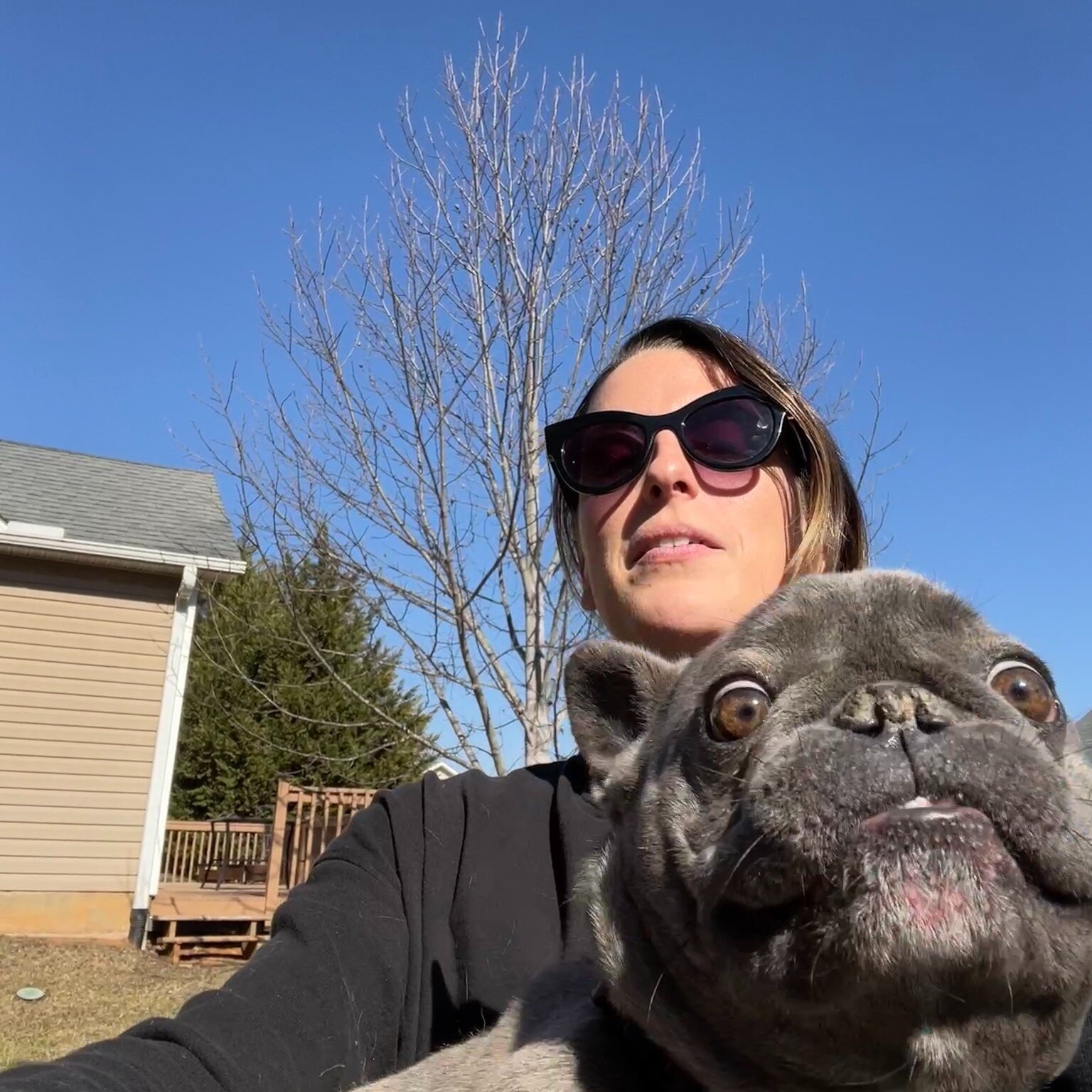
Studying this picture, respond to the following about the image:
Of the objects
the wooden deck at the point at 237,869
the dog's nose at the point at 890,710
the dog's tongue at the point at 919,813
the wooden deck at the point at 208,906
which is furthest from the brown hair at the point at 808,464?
the wooden deck at the point at 208,906

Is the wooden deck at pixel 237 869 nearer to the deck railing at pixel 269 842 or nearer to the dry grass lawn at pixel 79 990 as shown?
the deck railing at pixel 269 842

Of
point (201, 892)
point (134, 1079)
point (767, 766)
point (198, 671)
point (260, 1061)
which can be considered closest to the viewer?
point (767, 766)

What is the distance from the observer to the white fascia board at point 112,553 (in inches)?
497

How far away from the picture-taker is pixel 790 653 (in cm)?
170

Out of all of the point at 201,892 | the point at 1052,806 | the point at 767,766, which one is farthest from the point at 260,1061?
the point at 201,892

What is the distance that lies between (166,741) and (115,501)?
4360 millimetres

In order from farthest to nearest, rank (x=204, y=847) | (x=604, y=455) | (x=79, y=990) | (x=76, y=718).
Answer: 1. (x=204, y=847)
2. (x=76, y=718)
3. (x=79, y=990)
4. (x=604, y=455)

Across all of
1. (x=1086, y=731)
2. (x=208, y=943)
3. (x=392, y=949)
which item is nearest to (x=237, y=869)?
(x=208, y=943)

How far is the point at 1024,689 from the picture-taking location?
1645 mm

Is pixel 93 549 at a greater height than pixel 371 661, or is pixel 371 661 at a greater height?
pixel 93 549

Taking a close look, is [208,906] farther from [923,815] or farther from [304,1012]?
[923,815]

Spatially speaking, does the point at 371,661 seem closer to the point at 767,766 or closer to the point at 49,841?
the point at 49,841

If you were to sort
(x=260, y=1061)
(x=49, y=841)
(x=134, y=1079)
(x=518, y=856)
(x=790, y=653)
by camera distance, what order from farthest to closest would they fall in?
1. (x=49, y=841)
2. (x=518, y=856)
3. (x=260, y=1061)
4. (x=134, y=1079)
5. (x=790, y=653)

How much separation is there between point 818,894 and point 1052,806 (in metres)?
0.36
